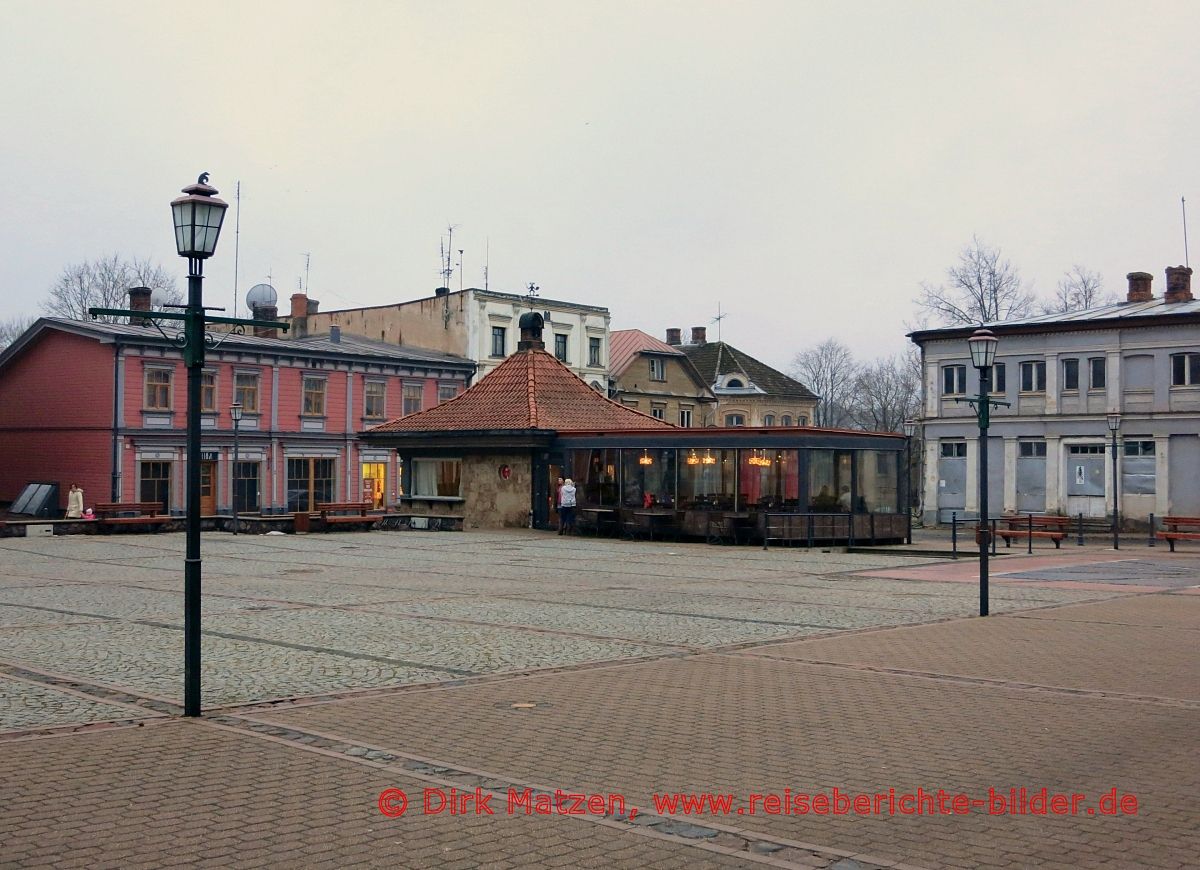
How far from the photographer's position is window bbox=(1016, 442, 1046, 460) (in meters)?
47.9

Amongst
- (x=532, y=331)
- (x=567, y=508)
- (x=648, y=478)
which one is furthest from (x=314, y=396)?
(x=648, y=478)

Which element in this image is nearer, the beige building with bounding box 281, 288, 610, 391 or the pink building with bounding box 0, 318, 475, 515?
the pink building with bounding box 0, 318, 475, 515

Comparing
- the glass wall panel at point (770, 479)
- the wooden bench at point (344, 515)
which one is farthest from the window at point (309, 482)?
the glass wall panel at point (770, 479)

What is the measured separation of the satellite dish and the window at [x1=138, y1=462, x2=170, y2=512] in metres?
13.8

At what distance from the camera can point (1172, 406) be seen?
44938 millimetres

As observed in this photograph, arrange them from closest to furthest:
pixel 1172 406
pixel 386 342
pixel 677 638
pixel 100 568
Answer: pixel 677 638, pixel 100 568, pixel 1172 406, pixel 386 342

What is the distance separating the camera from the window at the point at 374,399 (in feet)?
182

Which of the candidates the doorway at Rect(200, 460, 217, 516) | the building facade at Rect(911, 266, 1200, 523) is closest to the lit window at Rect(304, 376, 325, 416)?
the doorway at Rect(200, 460, 217, 516)

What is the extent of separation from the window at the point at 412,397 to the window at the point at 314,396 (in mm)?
4471

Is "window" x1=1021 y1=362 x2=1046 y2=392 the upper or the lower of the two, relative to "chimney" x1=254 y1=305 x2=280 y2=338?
lower

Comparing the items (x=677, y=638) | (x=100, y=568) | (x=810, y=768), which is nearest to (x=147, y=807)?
(x=810, y=768)

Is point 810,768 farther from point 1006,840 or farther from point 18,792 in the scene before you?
point 18,792

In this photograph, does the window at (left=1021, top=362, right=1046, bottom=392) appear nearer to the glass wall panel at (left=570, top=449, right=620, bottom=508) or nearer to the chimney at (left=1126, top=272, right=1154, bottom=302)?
the chimney at (left=1126, top=272, right=1154, bottom=302)

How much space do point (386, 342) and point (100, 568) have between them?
41.6 m
